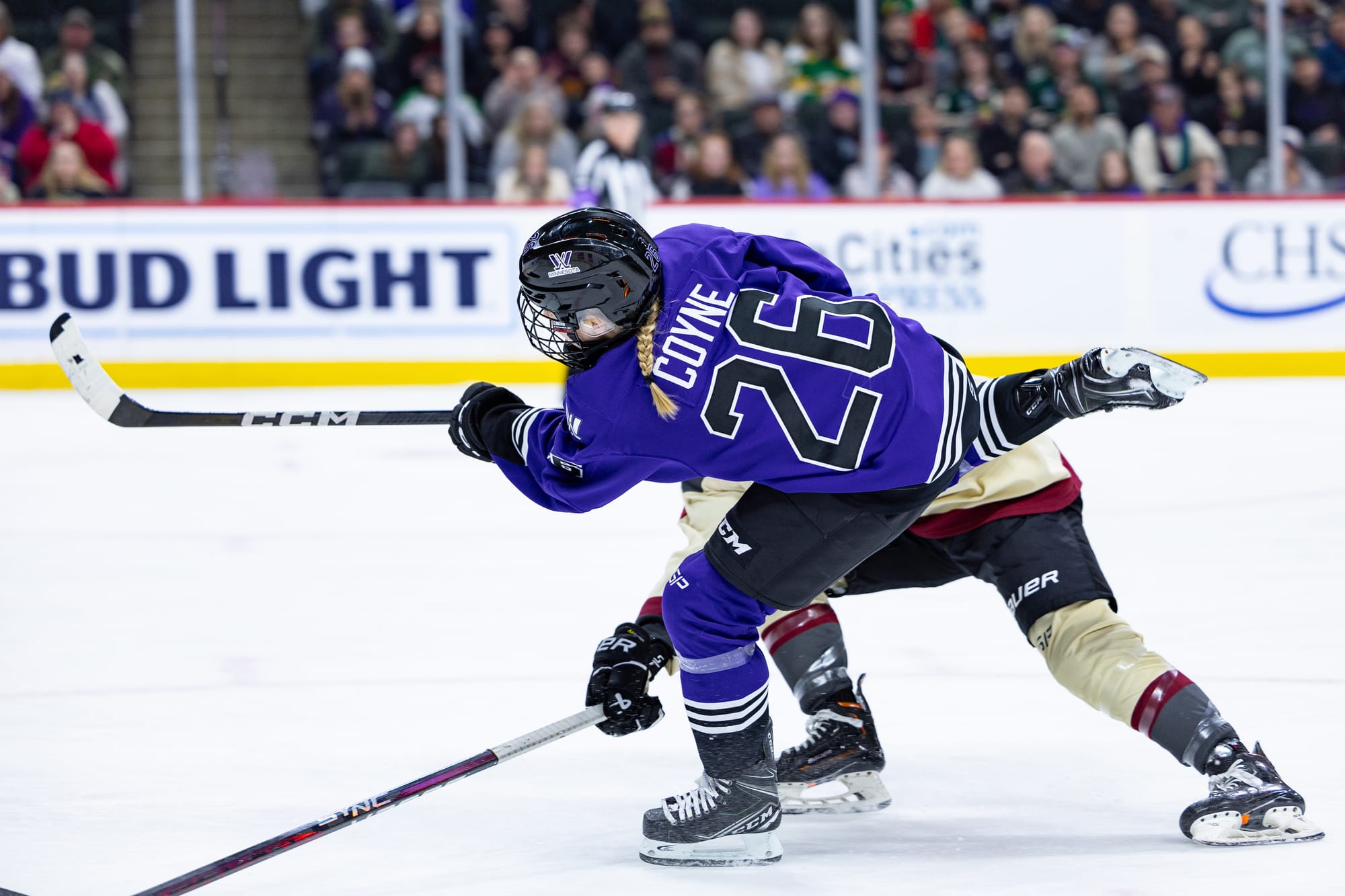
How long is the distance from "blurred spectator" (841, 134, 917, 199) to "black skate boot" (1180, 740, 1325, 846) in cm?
656

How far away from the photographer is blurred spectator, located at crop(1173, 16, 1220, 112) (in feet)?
30.7

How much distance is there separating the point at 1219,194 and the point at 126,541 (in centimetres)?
562

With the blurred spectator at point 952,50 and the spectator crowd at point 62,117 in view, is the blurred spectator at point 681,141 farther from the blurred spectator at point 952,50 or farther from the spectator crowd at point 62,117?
the spectator crowd at point 62,117

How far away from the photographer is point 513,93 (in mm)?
8938

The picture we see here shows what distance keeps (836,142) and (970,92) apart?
0.88 meters

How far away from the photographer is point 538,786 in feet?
8.86

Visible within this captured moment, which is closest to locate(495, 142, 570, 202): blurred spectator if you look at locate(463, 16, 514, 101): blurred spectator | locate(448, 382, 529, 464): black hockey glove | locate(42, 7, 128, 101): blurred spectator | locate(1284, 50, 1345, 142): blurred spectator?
locate(463, 16, 514, 101): blurred spectator

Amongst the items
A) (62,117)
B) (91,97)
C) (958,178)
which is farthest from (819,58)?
(62,117)

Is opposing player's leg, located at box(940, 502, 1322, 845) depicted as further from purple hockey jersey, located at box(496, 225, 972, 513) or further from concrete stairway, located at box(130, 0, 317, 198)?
concrete stairway, located at box(130, 0, 317, 198)

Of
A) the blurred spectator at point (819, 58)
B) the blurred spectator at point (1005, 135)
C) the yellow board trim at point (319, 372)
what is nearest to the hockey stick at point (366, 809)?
the yellow board trim at point (319, 372)

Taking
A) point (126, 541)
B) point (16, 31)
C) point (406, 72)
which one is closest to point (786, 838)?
point (126, 541)

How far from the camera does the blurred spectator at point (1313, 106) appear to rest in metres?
9.17

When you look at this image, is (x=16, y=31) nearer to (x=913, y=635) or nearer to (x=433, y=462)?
(x=433, y=462)

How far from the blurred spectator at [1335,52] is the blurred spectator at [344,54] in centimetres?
477
